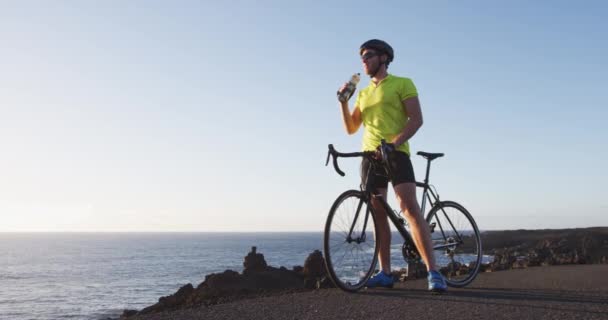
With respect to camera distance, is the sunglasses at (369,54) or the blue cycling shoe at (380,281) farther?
the blue cycling shoe at (380,281)

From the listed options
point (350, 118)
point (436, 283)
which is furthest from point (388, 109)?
point (436, 283)

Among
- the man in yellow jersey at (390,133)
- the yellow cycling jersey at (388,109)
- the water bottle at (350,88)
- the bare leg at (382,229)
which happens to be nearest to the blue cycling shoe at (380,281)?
the man in yellow jersey at (390,133)

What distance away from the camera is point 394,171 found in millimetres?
Answer: 5285

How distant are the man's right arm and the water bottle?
133 millimetres

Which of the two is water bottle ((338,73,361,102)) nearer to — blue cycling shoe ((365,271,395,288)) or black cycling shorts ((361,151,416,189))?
black cycling shorts ((361,151,416,189))

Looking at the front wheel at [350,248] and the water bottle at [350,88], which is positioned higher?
the water bottle at [350,88]

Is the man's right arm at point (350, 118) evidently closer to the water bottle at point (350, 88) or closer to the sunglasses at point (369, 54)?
the water bottle at point (350, 88)

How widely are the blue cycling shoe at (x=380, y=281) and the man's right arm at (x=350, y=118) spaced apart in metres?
1.53

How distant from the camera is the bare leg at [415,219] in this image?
5285mm

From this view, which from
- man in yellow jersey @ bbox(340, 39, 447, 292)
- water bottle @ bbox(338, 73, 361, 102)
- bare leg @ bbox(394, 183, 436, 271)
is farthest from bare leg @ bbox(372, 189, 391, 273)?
water bottle @ bbox(338, 73, 361, 102)

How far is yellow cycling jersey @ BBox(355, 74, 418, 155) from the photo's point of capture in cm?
535

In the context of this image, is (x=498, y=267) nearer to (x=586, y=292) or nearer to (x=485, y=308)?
(x=586, y=292)

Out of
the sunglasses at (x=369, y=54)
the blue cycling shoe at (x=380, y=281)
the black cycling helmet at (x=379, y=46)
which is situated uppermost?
the black cycling helmet at (x=379, y=46)

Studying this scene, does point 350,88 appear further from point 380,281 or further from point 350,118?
point 380,281
